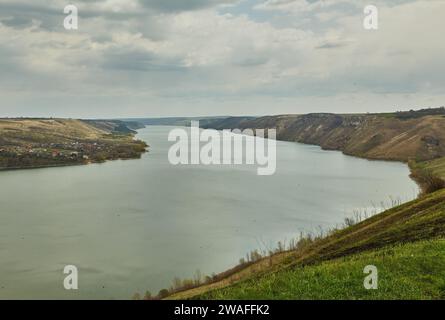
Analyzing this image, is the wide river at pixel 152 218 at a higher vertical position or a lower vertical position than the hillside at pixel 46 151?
lower

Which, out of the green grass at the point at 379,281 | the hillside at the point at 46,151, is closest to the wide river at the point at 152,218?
the green grass at the point at 379,281

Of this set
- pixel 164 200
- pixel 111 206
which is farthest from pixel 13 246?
pixel 164 200

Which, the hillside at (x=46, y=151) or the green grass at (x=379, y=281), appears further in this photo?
the hillside at (x=46, y=151)

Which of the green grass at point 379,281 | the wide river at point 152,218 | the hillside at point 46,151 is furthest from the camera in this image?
the hillside at point 46,151

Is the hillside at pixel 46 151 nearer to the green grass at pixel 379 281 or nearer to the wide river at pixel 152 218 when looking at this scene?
the wide river at pixel 152 218

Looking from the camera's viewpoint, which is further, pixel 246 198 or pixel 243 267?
pixel 246 198
